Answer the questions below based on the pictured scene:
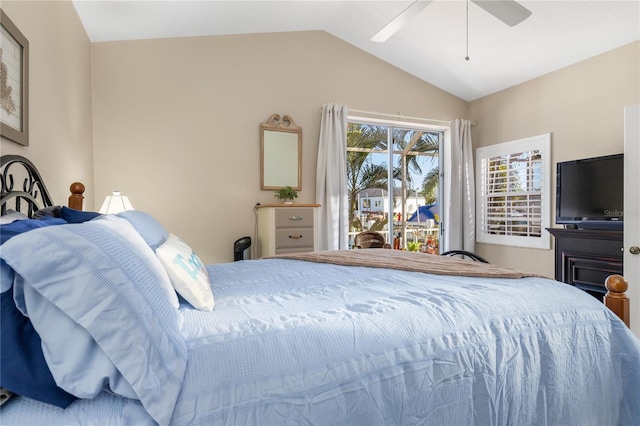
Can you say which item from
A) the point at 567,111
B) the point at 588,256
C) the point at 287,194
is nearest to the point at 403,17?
the point at 287,194

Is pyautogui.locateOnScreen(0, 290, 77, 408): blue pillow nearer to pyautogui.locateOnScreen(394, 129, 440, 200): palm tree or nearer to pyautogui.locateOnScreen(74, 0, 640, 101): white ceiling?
pyautogui.locateOnScreen(74, 0, 640, 101): white ceiling

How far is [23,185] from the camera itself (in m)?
1.77

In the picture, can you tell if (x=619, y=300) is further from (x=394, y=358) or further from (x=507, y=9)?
(x=507, y=9)

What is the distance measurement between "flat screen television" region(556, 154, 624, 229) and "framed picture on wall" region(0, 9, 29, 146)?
4026mm

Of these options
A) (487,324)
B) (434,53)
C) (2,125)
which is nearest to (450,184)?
(434,53)

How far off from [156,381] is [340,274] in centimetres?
110

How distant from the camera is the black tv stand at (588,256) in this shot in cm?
292

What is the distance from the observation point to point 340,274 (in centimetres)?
177

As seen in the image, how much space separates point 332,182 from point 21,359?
3.48 metres

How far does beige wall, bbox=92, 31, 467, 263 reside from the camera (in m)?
3.33

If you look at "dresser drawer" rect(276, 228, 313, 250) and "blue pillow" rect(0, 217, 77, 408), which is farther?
"dresser drawer" rect(276, 228, 313, 250)

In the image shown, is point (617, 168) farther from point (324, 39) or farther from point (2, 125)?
point (2, 125)

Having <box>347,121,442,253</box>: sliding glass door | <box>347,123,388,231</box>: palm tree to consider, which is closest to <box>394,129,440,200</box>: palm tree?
<box>347,121,442,253</box>: sliding glass door

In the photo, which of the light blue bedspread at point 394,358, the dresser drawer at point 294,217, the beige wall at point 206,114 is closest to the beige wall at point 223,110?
the beige wall at point 206,114
